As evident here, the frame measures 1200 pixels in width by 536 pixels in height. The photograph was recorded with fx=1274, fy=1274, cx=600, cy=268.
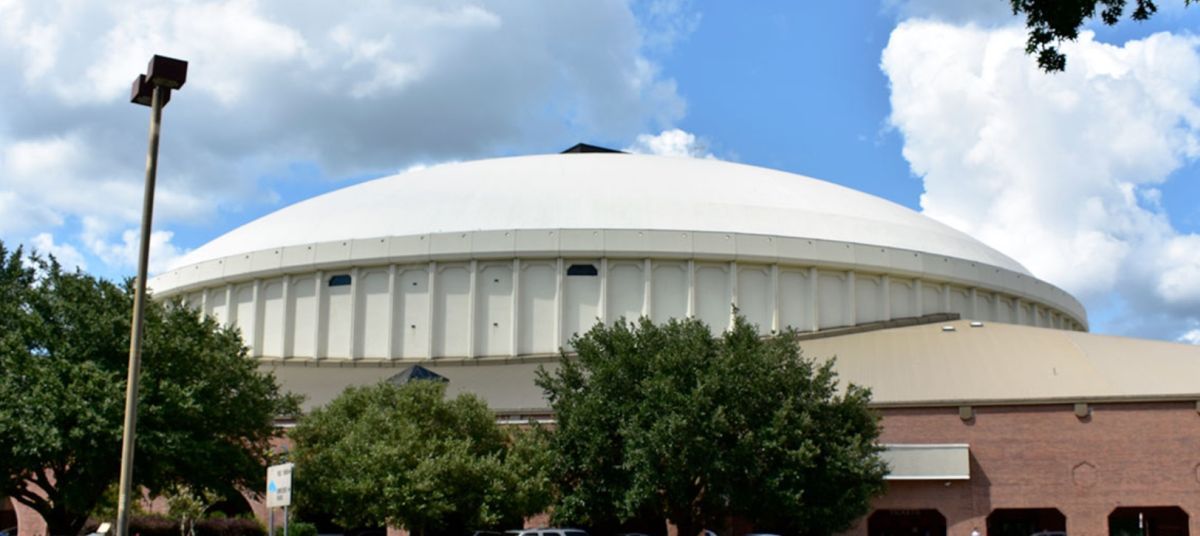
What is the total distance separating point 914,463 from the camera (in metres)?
40.0

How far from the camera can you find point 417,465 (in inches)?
1357

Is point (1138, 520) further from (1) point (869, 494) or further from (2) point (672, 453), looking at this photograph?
(2) point (672, 453)

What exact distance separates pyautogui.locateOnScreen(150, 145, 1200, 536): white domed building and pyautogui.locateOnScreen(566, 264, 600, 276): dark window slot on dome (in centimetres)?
12

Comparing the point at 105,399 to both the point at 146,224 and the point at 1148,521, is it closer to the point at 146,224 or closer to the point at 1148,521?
the point at 146,224

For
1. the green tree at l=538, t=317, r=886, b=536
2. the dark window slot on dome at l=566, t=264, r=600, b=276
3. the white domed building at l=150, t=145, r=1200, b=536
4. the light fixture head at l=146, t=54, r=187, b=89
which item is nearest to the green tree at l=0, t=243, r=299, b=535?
the green tree at l=538, t=317, r=886, b=536

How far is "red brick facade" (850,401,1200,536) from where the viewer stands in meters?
39.1

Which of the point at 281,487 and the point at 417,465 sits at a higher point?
the point at 417,465

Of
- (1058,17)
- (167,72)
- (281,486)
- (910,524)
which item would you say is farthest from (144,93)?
(910,524)

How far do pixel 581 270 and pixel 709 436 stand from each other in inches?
697

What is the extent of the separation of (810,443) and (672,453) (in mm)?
3782

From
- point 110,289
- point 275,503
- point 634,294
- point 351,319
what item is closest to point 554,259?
point 634,294

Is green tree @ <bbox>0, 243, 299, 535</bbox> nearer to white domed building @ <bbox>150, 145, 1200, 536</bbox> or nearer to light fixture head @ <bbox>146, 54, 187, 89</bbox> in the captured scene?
white domed building @ <bbox>150, 145, 1200, 536</bbox>

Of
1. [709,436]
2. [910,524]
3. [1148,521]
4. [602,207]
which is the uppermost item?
[602,207]

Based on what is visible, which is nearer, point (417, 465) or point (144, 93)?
point (144, 93)
